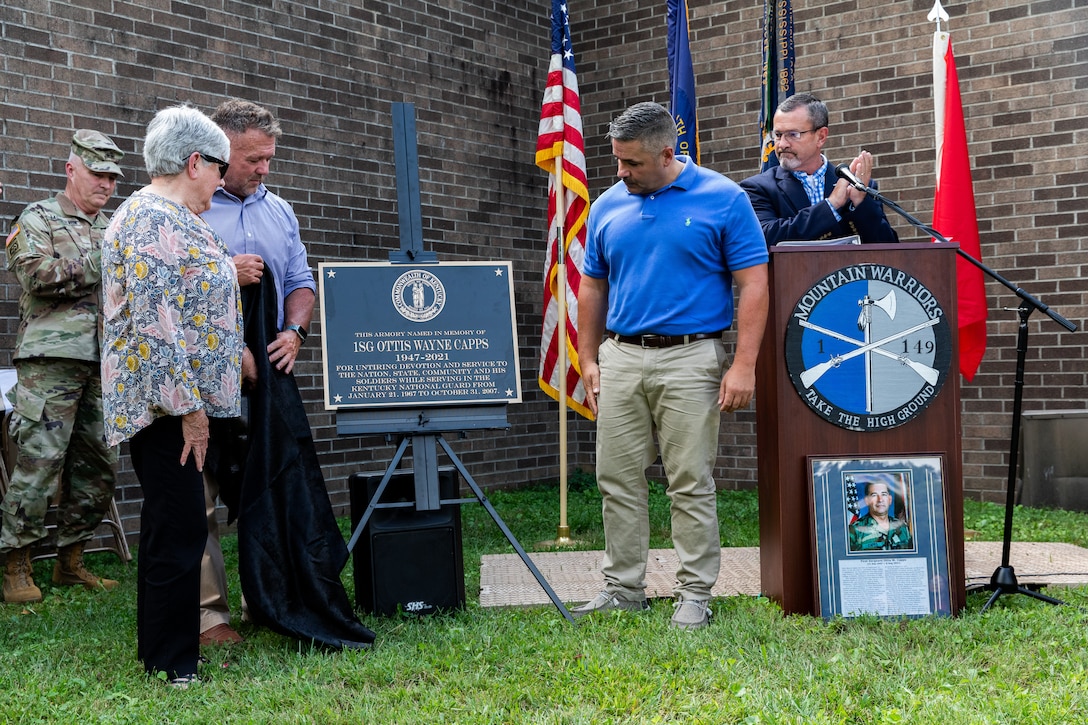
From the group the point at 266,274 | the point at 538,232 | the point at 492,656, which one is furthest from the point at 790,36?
the point at 492,656

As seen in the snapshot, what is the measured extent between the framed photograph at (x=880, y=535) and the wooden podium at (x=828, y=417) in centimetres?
4

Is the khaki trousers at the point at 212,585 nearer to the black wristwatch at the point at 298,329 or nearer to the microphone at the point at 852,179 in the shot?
the black wristwatch at the point at 298,329

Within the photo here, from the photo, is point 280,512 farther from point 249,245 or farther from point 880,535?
point 880,535

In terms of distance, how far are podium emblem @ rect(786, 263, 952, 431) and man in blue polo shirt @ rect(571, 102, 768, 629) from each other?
0.23 metres

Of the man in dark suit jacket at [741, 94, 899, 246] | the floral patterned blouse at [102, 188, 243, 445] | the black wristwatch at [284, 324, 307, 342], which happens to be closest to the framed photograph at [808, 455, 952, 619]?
the man in dark suit jacket at [741, 94, 899, 246]

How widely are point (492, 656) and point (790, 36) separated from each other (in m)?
4.84

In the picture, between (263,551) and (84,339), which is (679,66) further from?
(263,551)

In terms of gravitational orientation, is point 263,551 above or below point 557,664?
above

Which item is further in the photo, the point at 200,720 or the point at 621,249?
the point at 621,249

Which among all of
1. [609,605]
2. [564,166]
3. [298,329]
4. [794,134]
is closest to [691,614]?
[609,605]

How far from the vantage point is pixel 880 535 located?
166 inches

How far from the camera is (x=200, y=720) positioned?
320 cm

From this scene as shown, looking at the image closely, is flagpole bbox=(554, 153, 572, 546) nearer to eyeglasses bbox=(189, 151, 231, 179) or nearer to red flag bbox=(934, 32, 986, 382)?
red flag bbox=(934, 32, 986, 382)

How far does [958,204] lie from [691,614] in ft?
12.9
